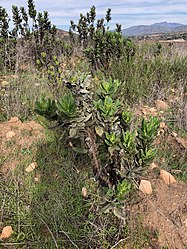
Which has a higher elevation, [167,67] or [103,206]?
[167,67]

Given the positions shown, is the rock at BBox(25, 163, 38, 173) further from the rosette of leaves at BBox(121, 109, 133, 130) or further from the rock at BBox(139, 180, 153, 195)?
the rosette of leaves at BBox(121, 109, 133, 130)

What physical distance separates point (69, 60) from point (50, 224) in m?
4.43

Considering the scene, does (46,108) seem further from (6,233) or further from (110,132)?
(6,233)

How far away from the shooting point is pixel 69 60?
5.99 meters

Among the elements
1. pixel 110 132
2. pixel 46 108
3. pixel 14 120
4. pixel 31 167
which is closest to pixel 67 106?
pixel 46 108

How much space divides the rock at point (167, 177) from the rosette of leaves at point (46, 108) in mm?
1268

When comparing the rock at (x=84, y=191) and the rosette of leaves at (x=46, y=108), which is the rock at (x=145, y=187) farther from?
the rosette of leaves at (x=46, y=108)

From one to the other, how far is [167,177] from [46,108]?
1.39 metres

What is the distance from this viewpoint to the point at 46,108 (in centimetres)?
181

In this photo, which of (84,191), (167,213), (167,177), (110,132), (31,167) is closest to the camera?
(110,132)

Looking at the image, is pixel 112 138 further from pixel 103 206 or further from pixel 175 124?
pixel 175 124

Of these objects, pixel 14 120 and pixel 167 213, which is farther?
pixel 14 120

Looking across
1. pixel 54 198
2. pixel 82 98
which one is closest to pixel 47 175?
pixel 54 198

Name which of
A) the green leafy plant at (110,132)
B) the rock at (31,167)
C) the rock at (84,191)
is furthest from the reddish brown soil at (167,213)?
the rock at (31,167)
